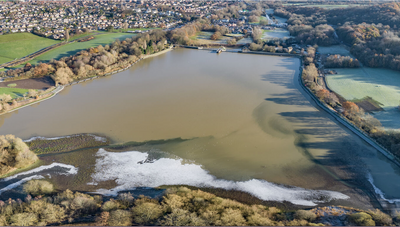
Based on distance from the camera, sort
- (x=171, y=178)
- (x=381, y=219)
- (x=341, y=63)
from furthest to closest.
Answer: (x=341, y=63)
(x=171, y=178)
(x=381, y=219)

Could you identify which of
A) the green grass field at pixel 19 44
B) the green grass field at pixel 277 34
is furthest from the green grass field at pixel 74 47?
the green grass field at pixel 277 34

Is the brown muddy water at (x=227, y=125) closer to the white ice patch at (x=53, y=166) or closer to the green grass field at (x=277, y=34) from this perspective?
the white ice patch at (x=53, y=166)

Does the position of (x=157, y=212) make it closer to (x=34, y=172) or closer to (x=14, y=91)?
(x=34, y=172)

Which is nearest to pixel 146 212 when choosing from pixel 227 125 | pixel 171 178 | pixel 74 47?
pixel 171 178

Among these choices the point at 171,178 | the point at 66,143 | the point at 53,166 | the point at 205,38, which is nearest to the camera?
the point at 171,178

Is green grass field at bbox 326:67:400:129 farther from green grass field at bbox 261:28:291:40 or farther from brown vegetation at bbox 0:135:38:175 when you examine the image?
brown vegetation at bbox 0:135:38:175
